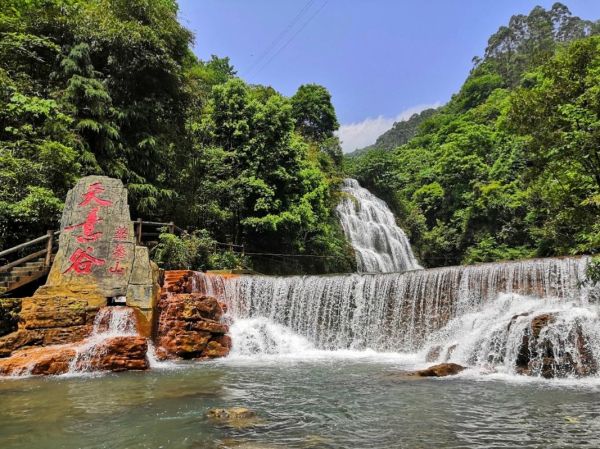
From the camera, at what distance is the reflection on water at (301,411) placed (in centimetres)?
434

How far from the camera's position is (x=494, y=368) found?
8.19 m

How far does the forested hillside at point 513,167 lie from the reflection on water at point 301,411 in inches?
115

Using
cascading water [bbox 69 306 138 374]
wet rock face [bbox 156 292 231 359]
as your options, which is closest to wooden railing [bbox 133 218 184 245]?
wet rock face [bbox 156 292 231 359]

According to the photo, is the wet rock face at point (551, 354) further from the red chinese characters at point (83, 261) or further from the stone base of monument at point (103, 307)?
the red chinese characters at point (83, 261)

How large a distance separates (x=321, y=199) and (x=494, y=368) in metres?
13.2

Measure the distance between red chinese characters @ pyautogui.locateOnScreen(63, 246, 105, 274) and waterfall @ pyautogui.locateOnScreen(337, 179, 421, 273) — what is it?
48.3ft

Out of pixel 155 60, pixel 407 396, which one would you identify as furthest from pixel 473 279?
pixel 155 60

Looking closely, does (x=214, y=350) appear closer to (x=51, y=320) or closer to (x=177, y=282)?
(x=177, y=282)

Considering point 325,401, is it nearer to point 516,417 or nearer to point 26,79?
point 516,417

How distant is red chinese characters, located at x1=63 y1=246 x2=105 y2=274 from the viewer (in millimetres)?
10492

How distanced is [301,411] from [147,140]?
473 inches

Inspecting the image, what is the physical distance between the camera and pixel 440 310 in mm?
11375

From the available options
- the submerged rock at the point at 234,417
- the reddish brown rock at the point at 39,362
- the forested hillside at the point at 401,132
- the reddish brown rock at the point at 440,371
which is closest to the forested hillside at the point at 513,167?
the reddish brown rock at the point at 440,371

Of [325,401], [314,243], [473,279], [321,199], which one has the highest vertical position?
[321,199]
